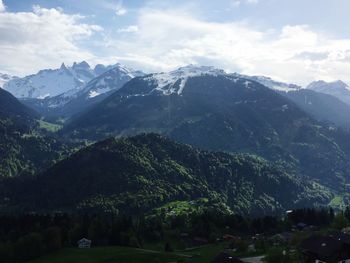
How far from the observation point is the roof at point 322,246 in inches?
4552

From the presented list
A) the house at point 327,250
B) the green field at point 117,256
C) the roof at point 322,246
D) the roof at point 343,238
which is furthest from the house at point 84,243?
the roof at point 343,238

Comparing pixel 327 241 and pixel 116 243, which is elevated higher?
pixel 327 241

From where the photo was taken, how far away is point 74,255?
15412 cm

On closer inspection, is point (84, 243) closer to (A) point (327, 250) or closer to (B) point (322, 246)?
(B) point (322, 246)

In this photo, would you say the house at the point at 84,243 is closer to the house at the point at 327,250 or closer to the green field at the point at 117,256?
the green field at the point at 117,256

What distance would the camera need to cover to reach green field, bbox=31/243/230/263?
482 feet

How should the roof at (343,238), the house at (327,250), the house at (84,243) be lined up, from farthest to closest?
the house at (84,243)
the roof at (343,238)
the house at (327,250)

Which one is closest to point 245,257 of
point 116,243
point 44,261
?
point 116,243

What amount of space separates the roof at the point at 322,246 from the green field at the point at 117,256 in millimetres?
37330

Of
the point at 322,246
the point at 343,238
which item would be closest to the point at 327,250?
the point at 322,246

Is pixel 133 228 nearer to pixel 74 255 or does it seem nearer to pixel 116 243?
pixel 116 243

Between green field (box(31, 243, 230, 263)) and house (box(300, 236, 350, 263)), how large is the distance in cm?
3776

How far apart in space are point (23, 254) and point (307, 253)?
89438 millimetres

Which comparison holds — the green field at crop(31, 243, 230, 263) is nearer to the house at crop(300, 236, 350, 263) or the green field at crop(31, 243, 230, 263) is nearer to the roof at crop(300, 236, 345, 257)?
the roof at crop(300, 236, 345, 257)
